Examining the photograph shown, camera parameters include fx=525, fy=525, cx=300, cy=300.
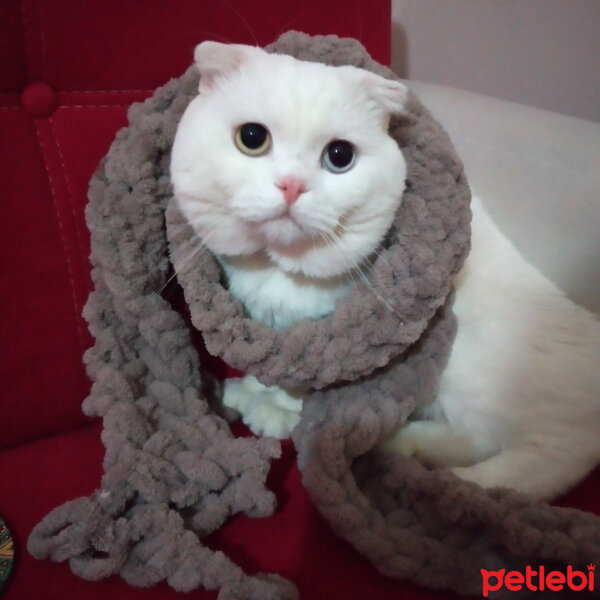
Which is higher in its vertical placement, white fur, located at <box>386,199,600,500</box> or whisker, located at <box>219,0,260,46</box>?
whisker, located at <box>219,0,260,46</box>

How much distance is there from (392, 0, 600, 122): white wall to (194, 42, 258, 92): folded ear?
882mm

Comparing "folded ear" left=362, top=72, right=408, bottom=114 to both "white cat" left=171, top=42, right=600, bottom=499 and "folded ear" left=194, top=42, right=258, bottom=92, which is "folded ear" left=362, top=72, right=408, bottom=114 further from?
"folded ear" left=194, top=42, right=258, bottom=92

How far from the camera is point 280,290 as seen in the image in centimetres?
76

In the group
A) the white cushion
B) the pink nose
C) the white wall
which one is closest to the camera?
the pink nose

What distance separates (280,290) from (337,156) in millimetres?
211

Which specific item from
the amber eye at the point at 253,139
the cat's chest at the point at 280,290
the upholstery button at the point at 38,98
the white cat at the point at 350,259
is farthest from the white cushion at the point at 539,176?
the upholstery button at the point at 38,98

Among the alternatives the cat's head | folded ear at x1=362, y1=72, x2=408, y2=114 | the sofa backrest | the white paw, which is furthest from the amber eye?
the white paw

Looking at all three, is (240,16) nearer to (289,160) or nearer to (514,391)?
(289,160)

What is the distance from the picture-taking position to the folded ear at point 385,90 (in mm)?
651

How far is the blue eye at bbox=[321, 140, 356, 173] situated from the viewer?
656mm

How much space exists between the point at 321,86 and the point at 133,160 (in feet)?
0.99

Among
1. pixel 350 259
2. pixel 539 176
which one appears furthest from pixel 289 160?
pixel 539 176

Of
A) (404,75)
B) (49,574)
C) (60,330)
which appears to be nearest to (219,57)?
(60,330)

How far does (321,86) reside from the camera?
2.07 feet
